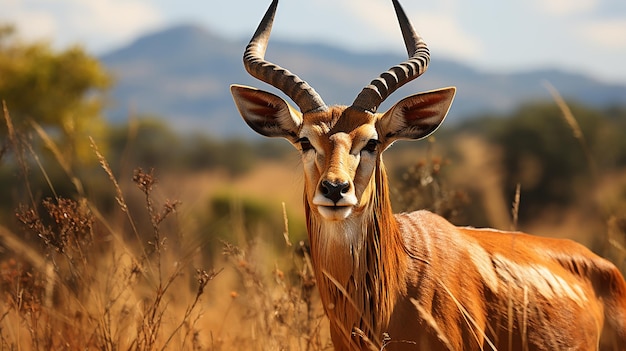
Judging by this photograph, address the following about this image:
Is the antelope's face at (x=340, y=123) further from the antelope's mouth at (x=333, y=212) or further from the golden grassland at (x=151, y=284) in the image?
the golden grassland at (x=151, y=284)

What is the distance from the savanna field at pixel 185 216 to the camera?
277 inches

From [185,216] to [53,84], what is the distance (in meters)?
27.2

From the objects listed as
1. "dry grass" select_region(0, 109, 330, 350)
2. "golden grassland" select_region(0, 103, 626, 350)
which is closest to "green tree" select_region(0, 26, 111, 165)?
"golden grassland" select_region(0, 103, 626, 350)

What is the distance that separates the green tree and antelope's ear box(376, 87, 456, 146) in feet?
87.0

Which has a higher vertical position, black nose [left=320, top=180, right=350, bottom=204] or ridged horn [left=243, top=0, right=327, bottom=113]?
ridged horn [left=243, top=0, right=327, bottom=113]

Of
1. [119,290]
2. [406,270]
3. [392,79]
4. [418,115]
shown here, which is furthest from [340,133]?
[119,290]

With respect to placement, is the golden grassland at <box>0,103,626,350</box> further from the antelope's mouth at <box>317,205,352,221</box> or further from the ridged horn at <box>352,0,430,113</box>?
the antelope's mouth at <box>317,205,352,221</box>

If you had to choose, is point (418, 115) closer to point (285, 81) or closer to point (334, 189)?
point (285, 81)

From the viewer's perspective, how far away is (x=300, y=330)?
7.61m

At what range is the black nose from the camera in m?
5.83

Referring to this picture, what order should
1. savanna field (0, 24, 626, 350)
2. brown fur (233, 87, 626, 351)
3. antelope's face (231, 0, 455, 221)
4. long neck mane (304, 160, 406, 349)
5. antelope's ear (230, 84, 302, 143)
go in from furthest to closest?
savanna field (0, 24, 626, 350), antelope's ear (230, 84, 302, 143), long neck mane (304, 160, 406, 349), brown fur (233, 87, 626, 351), antelope's face (231, 0, 455, 221)

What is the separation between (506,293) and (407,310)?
100cm

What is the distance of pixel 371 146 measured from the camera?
6430 mm

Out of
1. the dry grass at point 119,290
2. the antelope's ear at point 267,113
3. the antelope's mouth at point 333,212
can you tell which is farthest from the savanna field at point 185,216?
the antelope's mouth at point 333,212
